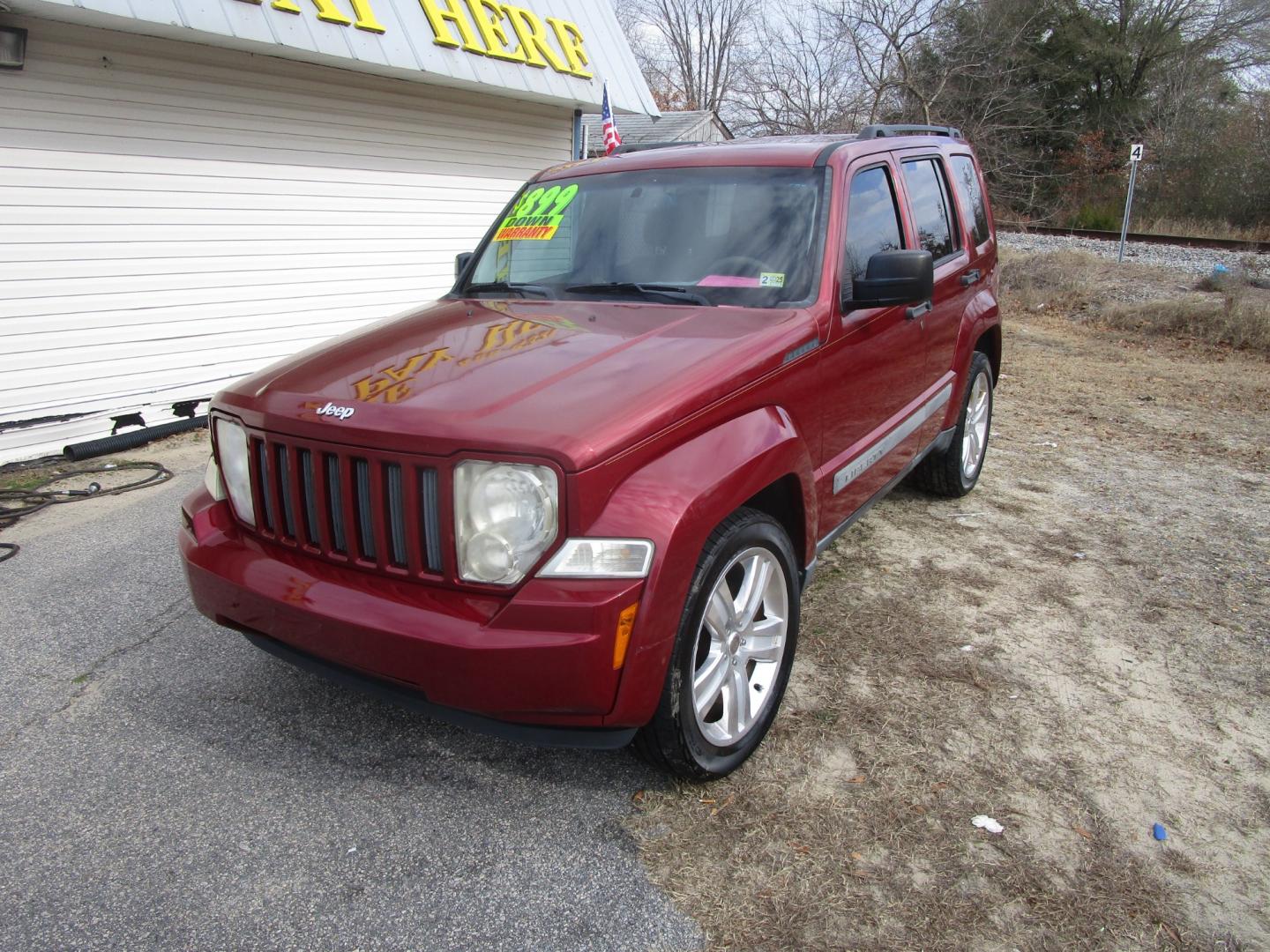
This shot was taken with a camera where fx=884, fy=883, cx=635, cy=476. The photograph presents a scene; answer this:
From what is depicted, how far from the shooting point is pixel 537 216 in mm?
3943

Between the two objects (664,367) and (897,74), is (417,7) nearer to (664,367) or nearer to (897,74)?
(664,367)

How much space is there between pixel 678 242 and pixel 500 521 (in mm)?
1622

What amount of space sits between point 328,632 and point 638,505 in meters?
0.91

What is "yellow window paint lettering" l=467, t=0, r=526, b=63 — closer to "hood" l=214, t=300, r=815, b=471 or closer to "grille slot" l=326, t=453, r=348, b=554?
"hood" l=214, t=300, r=815, b=471

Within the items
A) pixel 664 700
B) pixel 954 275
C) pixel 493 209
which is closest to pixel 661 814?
pixel 664 700

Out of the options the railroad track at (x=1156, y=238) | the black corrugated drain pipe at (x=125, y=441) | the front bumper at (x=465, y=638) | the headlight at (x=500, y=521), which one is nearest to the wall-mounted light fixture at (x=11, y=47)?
the black corrugated drain pipe at (x=125, y=441)

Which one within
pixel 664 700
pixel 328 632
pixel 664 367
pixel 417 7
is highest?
pixel 417 7

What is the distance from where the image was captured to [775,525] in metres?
2.80

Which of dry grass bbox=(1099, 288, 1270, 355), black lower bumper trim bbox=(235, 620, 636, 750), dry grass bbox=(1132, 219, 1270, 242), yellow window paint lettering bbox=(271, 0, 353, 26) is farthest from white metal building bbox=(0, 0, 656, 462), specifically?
dry grass bbox=(1132, 219, 1270, 242)

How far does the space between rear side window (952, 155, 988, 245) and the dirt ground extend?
162 cm

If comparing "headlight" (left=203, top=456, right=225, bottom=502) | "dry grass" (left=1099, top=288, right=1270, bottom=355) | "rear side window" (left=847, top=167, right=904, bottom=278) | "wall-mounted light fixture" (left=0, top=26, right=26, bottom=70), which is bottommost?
"dry grass" (left=1099, top=288, right=1270, bottom=355)

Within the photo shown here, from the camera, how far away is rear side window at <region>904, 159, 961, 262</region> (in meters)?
4.23

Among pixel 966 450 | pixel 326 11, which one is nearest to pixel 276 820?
pixel 966 450

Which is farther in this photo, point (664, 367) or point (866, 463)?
point (866, 463)
